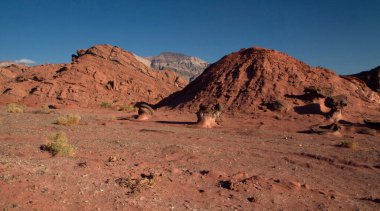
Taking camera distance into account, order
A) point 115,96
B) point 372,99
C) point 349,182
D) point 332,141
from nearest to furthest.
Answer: point 349,182 < point 332,141 < point 372,99 < point 115,96

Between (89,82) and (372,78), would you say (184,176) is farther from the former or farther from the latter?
(89,82)

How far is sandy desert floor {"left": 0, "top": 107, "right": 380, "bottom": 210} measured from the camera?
20.0 ft

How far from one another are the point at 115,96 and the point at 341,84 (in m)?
26.6

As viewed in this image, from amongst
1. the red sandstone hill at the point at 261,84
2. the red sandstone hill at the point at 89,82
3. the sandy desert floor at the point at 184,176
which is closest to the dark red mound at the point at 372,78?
the red sandstone hill at the point at 261,84

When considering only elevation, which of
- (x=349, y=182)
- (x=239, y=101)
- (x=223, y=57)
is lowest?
(x=349, y=182)

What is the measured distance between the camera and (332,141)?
50.0 feet

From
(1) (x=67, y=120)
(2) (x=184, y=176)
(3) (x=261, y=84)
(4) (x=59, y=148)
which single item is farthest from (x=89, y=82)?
(2) (x=184, y=176)

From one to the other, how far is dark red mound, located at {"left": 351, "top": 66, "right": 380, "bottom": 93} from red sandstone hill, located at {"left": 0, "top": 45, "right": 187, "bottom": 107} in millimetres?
25004

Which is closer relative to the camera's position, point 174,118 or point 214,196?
point 214,196

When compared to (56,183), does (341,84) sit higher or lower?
higher

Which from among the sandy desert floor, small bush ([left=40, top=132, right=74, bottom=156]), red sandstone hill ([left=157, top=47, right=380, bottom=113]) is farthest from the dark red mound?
small bush ([left=40, top=132, right=74, bottom=156])

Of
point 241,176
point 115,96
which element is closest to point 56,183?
point 241,176

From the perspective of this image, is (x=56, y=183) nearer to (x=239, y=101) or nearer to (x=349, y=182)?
(x=349, y=182)

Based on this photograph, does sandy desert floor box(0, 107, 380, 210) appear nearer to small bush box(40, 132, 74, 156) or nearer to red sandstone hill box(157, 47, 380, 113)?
small bush box(40, 132, 74, 156)
